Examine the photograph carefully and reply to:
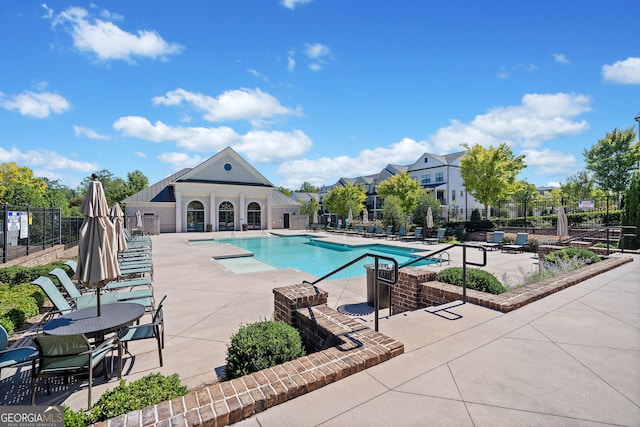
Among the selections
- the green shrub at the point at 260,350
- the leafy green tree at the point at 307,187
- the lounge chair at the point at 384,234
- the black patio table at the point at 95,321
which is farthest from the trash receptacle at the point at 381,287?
the leafy green tree at the point at 307,187

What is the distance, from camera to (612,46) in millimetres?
8305

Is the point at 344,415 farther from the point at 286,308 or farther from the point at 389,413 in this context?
the point at 286,308

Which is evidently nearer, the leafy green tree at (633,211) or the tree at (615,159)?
the leafy green tree at (633,211)

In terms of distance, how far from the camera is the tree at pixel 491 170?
24.0 metres

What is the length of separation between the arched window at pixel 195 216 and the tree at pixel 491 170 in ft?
88.4

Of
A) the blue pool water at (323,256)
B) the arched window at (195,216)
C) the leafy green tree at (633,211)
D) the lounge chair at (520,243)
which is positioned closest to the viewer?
the leafy green tree at (633,211)

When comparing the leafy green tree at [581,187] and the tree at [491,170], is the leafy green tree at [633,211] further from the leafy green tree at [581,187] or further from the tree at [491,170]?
the leafy green tree at [581,187]

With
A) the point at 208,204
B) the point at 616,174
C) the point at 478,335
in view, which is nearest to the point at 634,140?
the point at 616,174

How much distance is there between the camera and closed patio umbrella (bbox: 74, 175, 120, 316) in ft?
12.5

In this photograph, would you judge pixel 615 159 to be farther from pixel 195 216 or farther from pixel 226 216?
pixel 195 216

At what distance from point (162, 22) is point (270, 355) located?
11070 mm

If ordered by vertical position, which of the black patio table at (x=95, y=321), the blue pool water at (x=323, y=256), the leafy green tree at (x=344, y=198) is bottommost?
the blue pool water at (x=323, y=256)

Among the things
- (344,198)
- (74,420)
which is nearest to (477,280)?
(74,420)

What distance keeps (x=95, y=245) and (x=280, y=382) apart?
10.4 ft
